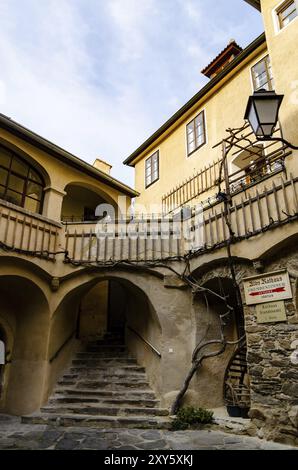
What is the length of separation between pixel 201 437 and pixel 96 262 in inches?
179

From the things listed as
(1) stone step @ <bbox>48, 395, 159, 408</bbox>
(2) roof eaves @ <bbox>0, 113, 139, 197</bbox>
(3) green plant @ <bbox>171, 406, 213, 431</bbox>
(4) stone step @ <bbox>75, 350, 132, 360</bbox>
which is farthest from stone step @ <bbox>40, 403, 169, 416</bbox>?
(2) roof eaves @ <bbox>0, 113, 139, 197</bbox>

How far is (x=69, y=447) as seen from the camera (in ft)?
17.9

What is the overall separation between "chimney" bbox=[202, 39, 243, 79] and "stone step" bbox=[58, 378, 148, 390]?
475 inches

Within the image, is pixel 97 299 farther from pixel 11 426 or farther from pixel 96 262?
pixel 11 426

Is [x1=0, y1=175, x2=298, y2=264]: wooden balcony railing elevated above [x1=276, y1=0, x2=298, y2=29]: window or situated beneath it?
situated beneath

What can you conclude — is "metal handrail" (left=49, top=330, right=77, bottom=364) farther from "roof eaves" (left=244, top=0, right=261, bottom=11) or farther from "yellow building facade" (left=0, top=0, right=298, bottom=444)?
"roof eaves" (left=244, top=0, right=261, bottom=11)

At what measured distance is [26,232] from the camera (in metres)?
7.96

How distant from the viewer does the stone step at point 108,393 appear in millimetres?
7672

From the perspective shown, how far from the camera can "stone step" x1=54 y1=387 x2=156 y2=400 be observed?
25.2 feet

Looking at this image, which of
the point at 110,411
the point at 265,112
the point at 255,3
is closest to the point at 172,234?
the point at 265,112

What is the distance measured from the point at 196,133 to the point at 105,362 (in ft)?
29.5
